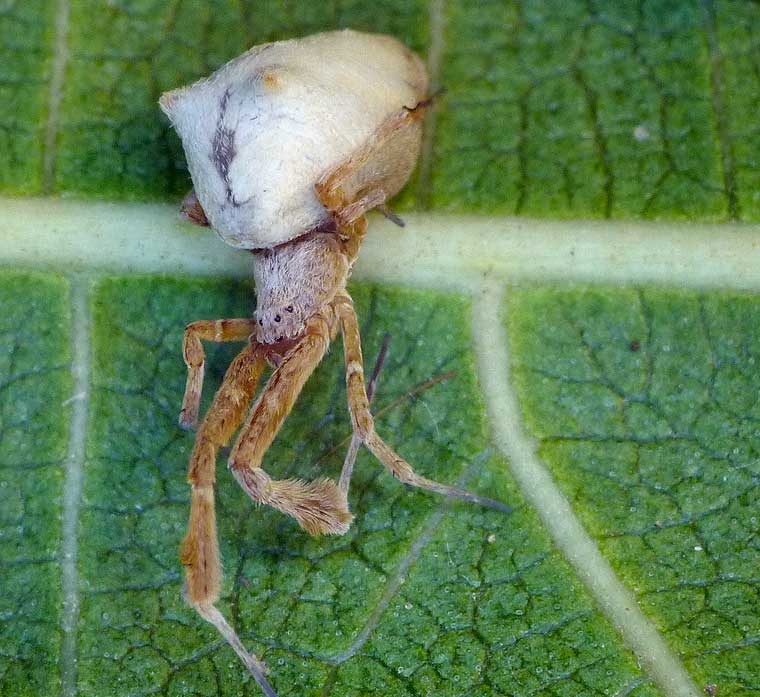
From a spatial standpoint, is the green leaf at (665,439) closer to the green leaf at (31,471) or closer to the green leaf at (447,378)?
the green leaf at (447,378)

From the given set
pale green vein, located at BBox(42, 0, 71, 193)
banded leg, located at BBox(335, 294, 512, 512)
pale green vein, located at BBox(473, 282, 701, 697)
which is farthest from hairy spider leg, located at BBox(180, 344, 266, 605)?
pale green vein, located at BBox(42, 0, 71, 193)

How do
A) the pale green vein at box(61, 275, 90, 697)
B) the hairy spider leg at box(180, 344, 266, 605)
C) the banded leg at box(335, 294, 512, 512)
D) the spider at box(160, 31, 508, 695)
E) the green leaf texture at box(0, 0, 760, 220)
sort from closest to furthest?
the hairy spider leg at box(180, 344, 266, 605), the spider at box(160, 31, 508, 695), the banded leg at box(335, 294, 512, 512), the pale green vein at box(61, 275, 90, 697), the green leaf texture at box(0, 0, 760, 220)

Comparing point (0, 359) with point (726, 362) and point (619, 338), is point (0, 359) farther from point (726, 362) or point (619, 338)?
point (726, 362)

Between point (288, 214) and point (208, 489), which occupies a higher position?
point (288, 214)

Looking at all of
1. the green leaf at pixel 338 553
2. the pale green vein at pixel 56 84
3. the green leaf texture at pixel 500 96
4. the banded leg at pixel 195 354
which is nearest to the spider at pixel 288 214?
the banded leg at pixel 195 354

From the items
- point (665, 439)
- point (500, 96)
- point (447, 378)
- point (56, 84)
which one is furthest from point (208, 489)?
point (500, 96)

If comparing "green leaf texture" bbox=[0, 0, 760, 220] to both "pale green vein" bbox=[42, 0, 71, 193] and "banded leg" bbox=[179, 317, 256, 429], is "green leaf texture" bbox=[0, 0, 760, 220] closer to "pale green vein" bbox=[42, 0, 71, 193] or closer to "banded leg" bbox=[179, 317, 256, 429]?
"pale green vein" bbox=[42, 0, 71, 193]

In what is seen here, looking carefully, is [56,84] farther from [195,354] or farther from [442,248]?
[442,248]
